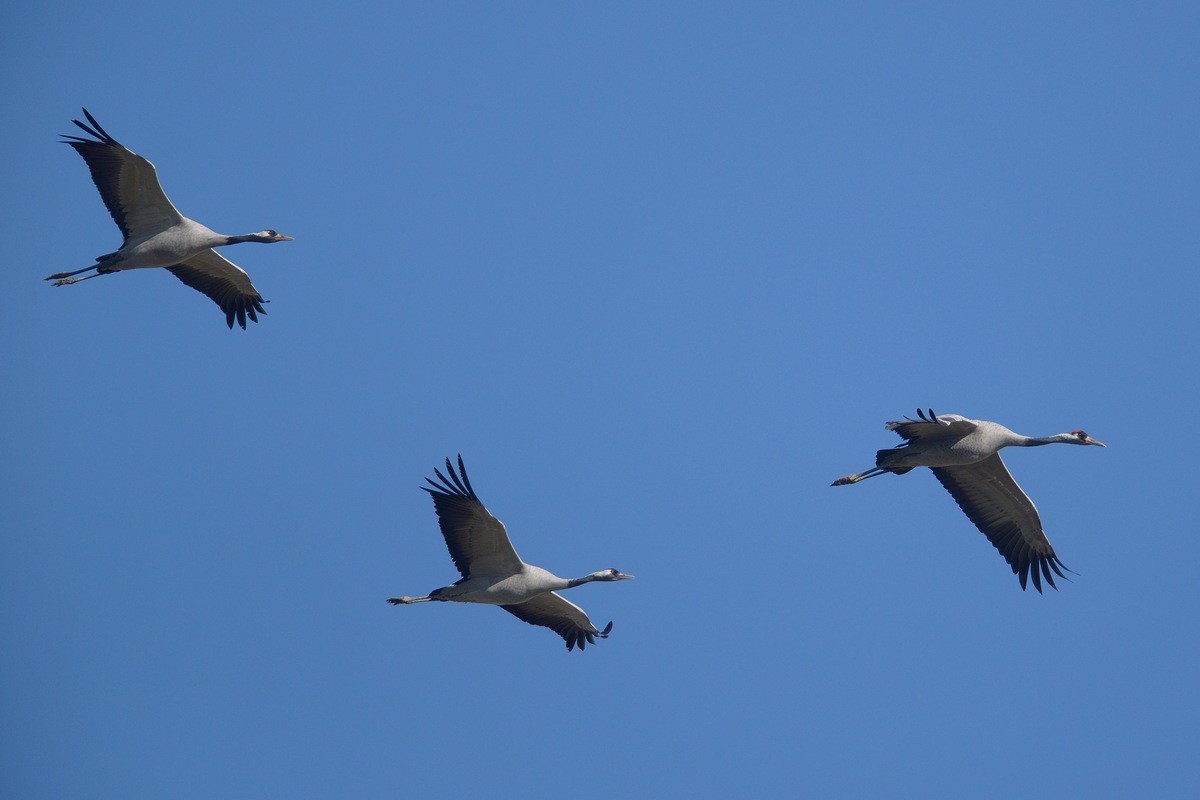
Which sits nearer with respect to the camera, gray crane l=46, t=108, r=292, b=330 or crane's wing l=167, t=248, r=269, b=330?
gray crane l=46, t=108, r=292, b=330

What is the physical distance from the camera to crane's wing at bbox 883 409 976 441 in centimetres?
1775

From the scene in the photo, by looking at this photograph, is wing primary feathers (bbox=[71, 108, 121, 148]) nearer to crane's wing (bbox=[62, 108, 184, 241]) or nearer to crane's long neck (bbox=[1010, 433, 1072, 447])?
crane's wing (bbox=[62, 108, 184, 241])

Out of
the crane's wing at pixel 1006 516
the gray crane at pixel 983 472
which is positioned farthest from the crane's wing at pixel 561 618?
the crane's wing at pixel 1006 516

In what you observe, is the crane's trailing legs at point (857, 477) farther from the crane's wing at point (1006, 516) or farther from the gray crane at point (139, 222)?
the gray crane at point (139, 222)

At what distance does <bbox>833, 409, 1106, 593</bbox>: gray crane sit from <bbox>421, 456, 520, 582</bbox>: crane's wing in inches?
193

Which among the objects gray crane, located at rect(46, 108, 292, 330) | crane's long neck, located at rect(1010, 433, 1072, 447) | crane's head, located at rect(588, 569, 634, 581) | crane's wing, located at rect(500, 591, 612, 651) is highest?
crane's long neck, located at rect(1010, 433, 1072, 447)

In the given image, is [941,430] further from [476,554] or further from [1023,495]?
[476,554]

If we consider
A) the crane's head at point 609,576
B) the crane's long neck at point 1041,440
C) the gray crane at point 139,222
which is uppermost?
the crane's long neck at point 1041,440

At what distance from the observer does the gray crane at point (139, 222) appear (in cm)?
1816

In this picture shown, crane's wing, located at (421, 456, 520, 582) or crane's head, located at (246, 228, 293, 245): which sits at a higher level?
crane's head, located at (246, 228, 293, 245)

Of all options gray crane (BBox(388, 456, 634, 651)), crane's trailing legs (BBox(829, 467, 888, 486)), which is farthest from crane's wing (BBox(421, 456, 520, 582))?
crane's trailing legs (BBox(829, 467, 888, 486))

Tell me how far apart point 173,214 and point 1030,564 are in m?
12.4

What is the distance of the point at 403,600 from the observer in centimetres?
1788

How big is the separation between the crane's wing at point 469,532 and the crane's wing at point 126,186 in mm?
5330
